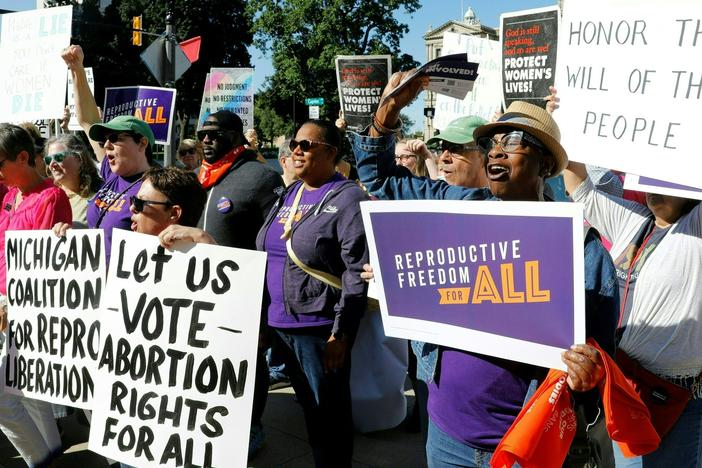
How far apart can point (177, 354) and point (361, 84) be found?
4714 millimetres

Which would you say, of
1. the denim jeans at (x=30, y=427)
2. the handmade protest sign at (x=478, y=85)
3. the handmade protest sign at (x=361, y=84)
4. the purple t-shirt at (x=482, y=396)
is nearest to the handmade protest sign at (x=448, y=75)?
the purple t-shirt at (x=482, y=396)

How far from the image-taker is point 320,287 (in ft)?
10.6

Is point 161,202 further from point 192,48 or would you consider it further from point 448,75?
point 192,48

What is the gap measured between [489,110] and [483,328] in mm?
4824

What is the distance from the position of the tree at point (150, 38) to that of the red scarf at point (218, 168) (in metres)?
37.0

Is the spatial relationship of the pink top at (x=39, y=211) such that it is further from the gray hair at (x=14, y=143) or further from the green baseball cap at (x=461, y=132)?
the green baseball cap at (x=461, y=132)

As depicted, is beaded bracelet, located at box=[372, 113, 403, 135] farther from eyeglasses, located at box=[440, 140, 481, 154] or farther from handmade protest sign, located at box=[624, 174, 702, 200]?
eyeglasses, located at box=[440, 140, 481, 154]

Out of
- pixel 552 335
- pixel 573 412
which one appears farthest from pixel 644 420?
pixel 552 335

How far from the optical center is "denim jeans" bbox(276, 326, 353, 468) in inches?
128

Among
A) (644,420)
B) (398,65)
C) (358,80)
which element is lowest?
(644,420)

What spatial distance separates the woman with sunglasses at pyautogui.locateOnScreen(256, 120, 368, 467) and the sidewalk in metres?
0.77

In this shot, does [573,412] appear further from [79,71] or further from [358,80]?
[358,80]

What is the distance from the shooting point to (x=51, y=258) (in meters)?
3.04

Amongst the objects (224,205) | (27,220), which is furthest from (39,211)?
(224,205)
